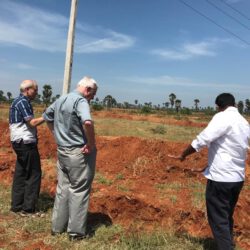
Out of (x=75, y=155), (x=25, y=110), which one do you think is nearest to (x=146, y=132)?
(x=25, y=110)

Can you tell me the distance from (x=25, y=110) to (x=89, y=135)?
58.5 inches

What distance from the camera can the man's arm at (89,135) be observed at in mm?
4438

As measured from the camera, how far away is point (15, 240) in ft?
15.8

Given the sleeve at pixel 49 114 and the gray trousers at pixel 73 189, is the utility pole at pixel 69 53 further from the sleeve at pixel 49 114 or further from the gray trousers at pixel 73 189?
the gray trousers at pixel 73 189

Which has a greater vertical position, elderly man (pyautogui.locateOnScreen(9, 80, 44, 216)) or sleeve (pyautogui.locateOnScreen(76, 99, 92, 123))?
sleeve (pyautogui.locateOnScreen(76, 99, 92, 123))

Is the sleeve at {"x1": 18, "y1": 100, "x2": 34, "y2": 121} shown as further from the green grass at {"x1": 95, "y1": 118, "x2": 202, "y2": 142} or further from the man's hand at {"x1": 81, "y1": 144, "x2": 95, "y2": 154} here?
the green grass at {"x1": 95, "y1": 118, "x2": 202, "y2": 142}

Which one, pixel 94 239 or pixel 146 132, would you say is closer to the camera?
pixel 94 239

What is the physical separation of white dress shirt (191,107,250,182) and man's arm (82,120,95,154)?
1184mm

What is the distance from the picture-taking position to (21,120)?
18.4ft

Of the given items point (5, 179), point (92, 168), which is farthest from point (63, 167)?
point (5, 179)

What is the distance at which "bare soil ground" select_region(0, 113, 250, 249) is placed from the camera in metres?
5.55

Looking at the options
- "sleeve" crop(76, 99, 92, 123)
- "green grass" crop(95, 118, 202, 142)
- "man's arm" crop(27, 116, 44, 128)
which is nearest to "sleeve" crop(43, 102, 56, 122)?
"man's arm" crop(27, 116, 44, 128)

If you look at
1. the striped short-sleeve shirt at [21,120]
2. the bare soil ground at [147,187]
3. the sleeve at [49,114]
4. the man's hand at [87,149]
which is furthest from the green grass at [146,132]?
the man's hand at [87,149]

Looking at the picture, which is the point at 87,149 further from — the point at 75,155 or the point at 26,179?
the point at 26,179
